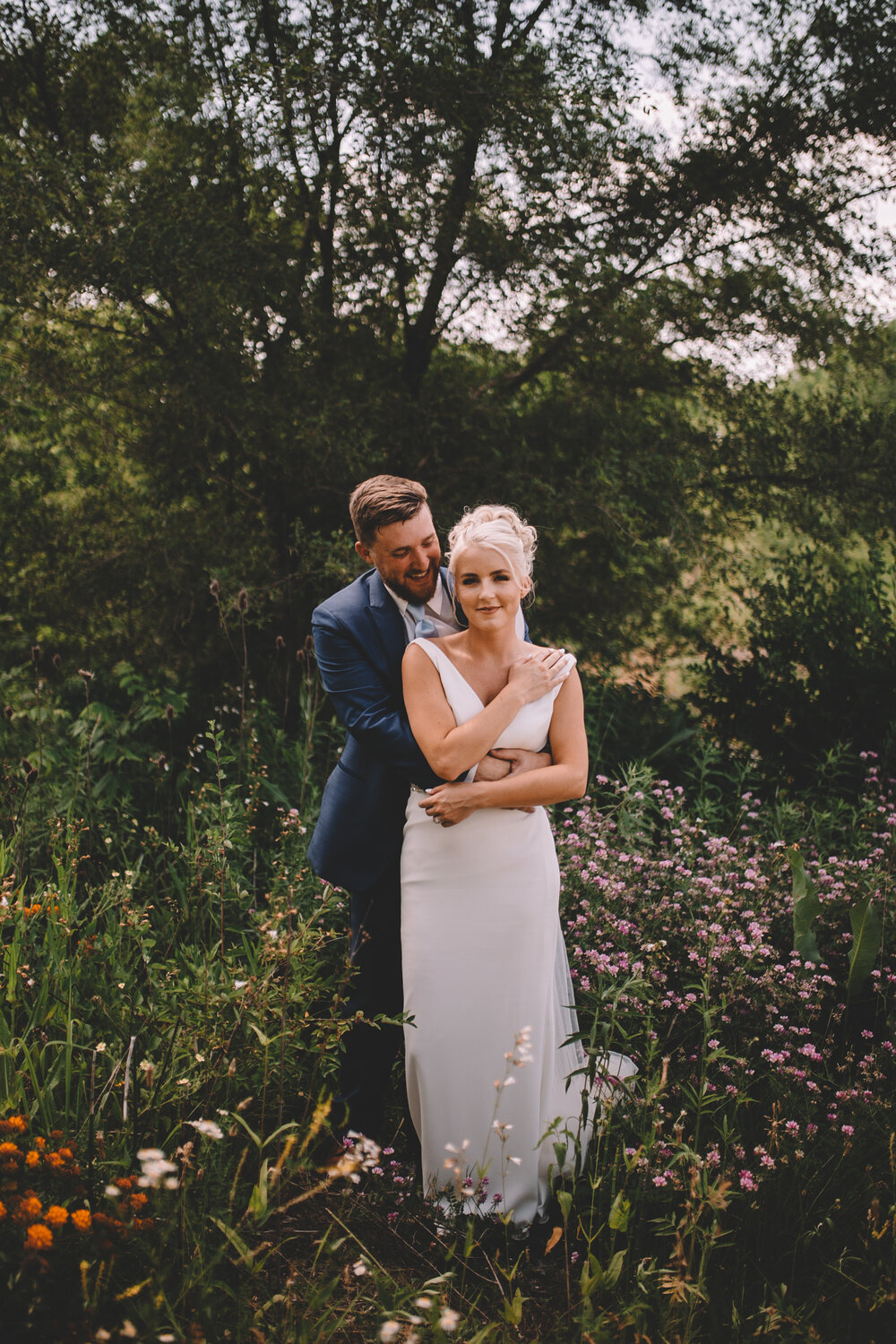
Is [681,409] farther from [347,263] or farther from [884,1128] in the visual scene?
[884,1128]

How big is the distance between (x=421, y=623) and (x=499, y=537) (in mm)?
420

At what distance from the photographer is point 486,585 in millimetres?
2686

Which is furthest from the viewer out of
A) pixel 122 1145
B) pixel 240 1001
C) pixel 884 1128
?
pixel 884 1128

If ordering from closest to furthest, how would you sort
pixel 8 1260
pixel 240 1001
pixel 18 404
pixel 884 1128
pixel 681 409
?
1. pixel 8 1260
2. pixel 240 1001
3. pixel 884 1128
4. pixel 18 404
5. pixel 681 409

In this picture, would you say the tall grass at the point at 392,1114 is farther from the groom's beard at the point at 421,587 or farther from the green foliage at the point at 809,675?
the green foliage at the point at 809,675

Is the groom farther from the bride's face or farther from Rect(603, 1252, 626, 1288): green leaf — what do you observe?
Rect(603, 1252, 626, 1288): green leaf

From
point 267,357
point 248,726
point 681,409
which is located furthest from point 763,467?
point 248,726

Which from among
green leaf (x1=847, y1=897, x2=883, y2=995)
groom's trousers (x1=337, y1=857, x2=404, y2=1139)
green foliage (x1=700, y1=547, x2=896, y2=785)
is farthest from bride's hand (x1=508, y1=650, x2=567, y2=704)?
green foliage (x1=700, y1=547, x2=896, y2=785)

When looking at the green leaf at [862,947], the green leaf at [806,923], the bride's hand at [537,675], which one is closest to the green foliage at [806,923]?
the green leaf at [806,923]

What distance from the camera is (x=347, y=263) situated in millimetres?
5629

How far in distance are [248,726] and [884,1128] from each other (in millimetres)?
3324

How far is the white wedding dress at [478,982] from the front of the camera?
2.71 m

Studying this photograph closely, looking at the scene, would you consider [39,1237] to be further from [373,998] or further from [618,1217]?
[373,998]

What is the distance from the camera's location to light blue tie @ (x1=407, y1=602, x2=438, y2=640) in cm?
287
